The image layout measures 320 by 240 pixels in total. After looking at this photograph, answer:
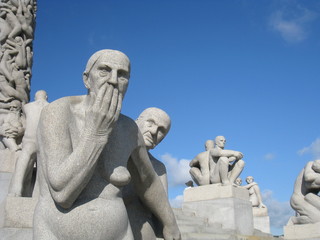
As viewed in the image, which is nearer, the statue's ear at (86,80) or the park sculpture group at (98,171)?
the park sculpture group at (98,171)

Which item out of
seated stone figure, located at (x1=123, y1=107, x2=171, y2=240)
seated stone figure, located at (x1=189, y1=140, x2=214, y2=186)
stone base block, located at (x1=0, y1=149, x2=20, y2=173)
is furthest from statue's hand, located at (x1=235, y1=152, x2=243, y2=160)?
seated stone figure, located at (x1=123, y1=107, x2=171, y2=240)

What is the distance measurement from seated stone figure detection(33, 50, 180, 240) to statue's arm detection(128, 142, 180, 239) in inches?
1.2

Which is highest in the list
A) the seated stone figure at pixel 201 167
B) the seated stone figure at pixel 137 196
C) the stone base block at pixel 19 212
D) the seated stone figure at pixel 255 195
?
the seated stone figure at pixel 137 196

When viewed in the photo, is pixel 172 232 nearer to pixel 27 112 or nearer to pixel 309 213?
pixel 27 112

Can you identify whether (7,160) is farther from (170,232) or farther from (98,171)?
(98,171)

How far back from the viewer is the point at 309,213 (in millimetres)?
9781

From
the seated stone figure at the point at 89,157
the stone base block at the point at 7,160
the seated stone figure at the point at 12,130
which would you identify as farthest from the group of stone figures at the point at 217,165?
the seated stone figure at the point at 89,157

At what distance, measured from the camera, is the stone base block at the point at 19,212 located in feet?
12.8

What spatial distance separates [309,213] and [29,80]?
23.8 feet

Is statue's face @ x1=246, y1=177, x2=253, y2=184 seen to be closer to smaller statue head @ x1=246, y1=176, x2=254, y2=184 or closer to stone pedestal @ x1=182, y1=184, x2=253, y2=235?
smaller statue head @ x1=246, y1=176, x2=254, y2=184

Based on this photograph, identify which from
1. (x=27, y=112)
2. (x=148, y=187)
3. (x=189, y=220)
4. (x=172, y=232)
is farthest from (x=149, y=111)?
(x=189, y=220)

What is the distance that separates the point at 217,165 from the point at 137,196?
925cm

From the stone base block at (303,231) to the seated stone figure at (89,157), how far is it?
8016 mm

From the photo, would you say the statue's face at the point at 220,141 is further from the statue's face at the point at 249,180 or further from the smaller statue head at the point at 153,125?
the smaller statue head at the point at 153,125
